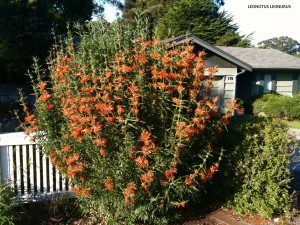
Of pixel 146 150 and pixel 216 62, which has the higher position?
pixel 216 62

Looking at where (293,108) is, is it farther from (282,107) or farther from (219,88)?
(219,88)

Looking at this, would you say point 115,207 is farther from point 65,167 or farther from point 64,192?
point 64,192

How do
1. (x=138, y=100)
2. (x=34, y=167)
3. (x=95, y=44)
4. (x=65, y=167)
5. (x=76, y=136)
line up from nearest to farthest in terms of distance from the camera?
(x=76, y=136) → (x=138, y=100) → (x=65, y=167) → (x=95, y=44) → (x=34, y=167)

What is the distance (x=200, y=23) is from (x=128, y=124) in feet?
82.1

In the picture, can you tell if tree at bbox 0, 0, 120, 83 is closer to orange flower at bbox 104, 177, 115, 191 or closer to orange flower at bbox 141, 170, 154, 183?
orange flower at bbox 104, 177, 115, 191

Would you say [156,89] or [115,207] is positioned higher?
[156,89]

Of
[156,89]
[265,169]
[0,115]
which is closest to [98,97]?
[156,89]

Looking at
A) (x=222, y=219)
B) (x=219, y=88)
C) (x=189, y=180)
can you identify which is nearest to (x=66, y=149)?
(x=189, y=180)

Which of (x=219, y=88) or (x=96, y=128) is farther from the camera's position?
(x=219, y=88)

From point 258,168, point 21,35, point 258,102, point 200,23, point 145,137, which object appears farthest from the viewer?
point 200,23

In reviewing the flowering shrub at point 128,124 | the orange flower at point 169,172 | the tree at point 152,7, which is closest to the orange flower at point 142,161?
the flowering shrub at point 128,124

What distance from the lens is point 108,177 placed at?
3.21 meters

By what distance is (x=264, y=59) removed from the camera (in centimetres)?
1856

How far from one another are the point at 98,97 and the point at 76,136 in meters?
0.43
